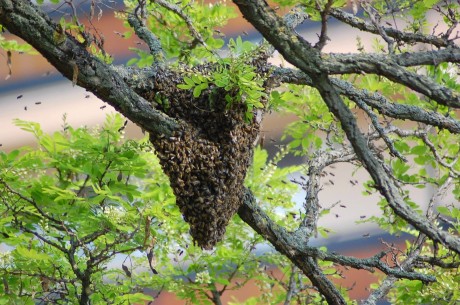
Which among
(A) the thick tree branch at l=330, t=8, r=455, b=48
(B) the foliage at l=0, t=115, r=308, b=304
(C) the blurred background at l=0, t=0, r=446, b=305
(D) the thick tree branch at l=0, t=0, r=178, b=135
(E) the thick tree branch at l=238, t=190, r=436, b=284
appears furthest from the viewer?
(C) the blurred background at l=0, t=0, r=446, b=305

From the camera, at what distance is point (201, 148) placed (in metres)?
3.09

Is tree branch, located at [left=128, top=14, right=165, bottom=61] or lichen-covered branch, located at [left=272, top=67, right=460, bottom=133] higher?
tree branch, located at [left=128, top=14, right=165, bottom=61]

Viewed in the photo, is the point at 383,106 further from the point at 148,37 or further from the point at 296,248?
the point at 148,37

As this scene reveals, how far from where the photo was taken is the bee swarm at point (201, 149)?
9.98 feet

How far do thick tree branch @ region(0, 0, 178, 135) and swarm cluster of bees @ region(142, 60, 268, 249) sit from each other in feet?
0.35

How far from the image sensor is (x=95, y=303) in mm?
4273

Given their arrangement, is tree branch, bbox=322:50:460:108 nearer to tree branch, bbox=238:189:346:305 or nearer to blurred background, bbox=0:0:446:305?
tree branch, bbox=238:189:346:305

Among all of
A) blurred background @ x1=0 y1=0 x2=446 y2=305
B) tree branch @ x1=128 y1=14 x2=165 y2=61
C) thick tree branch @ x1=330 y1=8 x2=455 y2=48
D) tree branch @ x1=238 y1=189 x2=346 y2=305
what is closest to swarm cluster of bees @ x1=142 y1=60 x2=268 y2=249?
tree branch @ x1=238 y1=189 x2=346 y2=305

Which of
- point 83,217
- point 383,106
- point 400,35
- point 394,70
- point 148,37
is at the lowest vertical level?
point 394,70

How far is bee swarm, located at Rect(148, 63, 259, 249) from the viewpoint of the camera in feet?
9.98

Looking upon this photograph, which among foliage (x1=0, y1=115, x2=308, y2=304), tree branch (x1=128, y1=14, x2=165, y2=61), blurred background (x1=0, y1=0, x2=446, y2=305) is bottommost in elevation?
foliage (x1=0, y1=115, x2=308, y2=304)

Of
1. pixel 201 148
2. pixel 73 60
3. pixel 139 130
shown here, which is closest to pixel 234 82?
pixel 201 148

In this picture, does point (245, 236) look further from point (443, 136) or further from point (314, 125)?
point (443, 136)

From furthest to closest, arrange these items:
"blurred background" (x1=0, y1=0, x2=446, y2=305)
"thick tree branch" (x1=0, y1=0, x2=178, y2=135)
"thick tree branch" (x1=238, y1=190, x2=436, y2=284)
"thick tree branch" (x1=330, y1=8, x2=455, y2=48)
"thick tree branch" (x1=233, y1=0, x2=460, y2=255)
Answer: "blurred background" (x1=0, y1=0, x2=446, y2=305), "thick tree branch" (x1=238, y1=190, x2=436, y2=284), "thick tree branch" (x1=330, y1=8, x2=455, y2=48), "thick tree branch" (x1=0, y1=0, x2=178, y2=135), "thick tree branch" (x1=233, y1=0, x2=460, y2=255)
